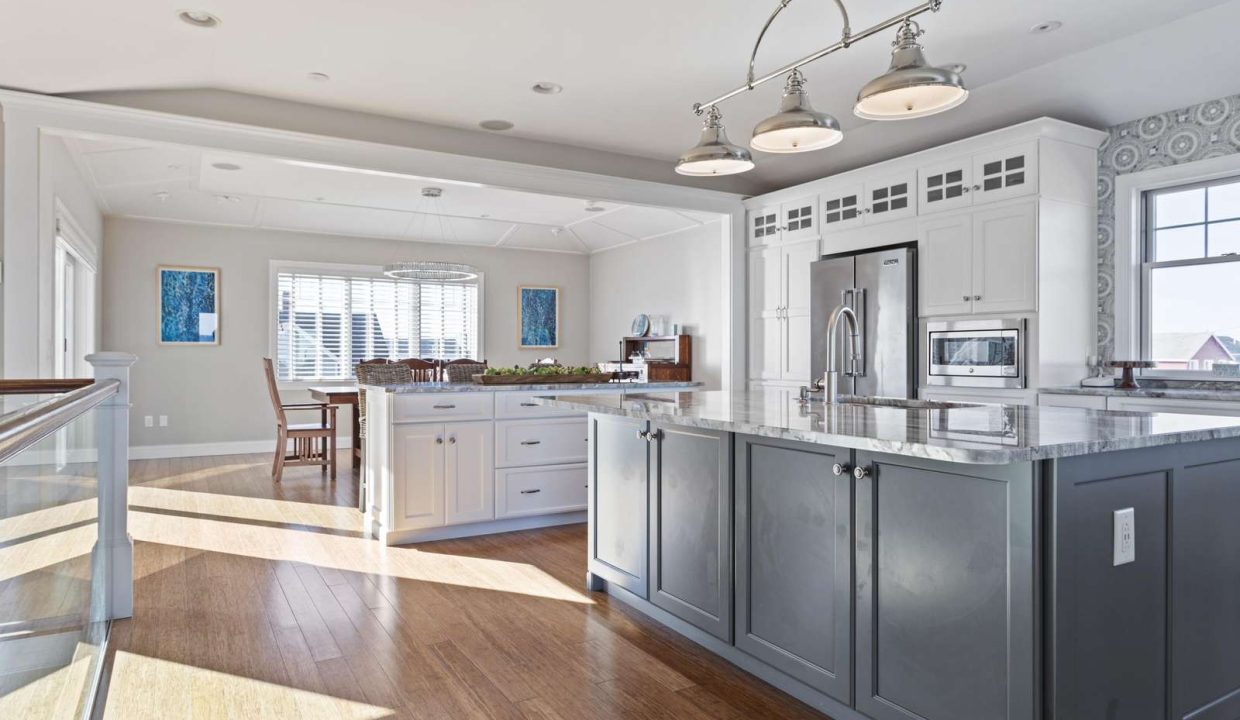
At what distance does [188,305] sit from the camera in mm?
7586

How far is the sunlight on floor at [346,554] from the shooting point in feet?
11.3

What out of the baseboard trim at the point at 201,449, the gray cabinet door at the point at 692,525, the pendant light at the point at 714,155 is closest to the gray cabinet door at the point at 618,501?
the gray cabinet door at the point at 692,525

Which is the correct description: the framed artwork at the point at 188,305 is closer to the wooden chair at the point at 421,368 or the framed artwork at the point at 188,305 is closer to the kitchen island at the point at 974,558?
the wooden chair at the point at 421,368

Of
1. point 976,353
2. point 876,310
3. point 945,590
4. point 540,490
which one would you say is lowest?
point 540,490

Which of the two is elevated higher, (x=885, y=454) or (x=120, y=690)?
(x=885, y=454)

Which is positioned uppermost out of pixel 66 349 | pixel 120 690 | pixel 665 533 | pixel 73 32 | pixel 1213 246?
pixel 73 32

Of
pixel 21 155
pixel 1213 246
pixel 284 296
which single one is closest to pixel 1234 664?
pixel 1213 246

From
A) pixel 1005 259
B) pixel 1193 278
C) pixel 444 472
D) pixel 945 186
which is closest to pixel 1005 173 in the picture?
pixel 945 186

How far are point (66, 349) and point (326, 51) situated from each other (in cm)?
394

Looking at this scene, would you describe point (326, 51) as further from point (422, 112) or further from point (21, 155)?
point (21, 155)

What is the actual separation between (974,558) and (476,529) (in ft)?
10.5

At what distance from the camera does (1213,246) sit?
163 inches

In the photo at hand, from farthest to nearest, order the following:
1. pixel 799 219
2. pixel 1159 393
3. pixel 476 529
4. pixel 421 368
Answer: pixel 421 368
pixel 799 219
pixel 476 529
pixel 1159 393

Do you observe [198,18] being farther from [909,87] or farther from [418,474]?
[909,87]
